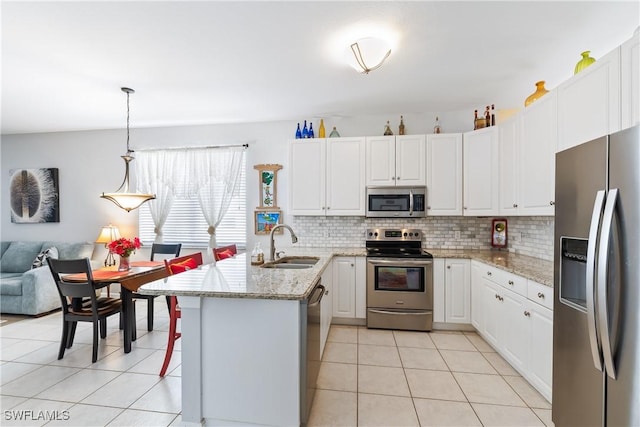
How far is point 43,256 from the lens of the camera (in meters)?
4.14

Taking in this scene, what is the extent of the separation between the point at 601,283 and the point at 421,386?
152 centimetres

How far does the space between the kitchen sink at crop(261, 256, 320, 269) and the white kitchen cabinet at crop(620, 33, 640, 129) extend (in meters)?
2.30

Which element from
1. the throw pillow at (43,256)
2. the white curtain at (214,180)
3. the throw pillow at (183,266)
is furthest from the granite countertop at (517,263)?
→ the throw pillow at (43,256)

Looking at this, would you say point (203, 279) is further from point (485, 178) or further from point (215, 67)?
point (485, 178)

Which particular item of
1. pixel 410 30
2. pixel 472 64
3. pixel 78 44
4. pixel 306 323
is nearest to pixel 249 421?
pixel 306 323

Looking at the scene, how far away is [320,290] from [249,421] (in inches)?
34.1

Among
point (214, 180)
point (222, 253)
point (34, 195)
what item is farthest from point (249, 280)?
point (34, 195)

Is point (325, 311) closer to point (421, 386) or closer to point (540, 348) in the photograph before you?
point (421, 386)

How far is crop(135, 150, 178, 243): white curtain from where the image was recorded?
Result: 432cm

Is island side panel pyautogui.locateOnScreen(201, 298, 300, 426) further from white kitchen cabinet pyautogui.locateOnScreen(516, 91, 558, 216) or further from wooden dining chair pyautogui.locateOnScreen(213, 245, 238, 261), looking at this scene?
white kitchen cabinet pyautogui.locateOnScreen(516, 91, 558, 216)

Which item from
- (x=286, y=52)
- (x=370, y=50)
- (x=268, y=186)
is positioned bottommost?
(x=268, y=186)

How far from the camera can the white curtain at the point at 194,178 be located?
423 centimetres

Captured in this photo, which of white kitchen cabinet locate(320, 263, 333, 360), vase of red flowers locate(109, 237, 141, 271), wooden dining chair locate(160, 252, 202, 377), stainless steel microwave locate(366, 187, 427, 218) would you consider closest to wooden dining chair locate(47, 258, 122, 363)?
vase of red flowers locate(109, 237, 141, 271)

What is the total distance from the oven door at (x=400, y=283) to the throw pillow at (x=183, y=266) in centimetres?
185
